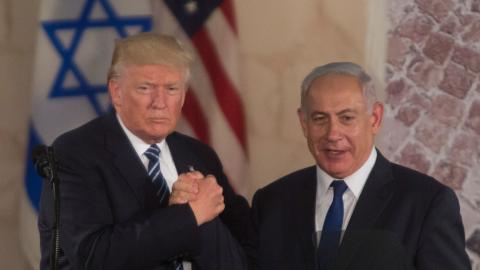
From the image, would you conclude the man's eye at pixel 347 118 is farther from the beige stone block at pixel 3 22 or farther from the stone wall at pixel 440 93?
the beige stone block at pixel 3 22

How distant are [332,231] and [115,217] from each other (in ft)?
1.83

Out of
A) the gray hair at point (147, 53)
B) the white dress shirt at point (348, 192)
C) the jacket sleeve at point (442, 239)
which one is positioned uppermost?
the gray hair at point (147, 53)

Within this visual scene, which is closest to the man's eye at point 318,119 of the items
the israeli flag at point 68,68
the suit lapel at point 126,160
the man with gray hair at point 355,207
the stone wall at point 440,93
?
the man with gray hair at point 355,207

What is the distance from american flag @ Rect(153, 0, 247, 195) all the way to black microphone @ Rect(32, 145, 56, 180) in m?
1.43

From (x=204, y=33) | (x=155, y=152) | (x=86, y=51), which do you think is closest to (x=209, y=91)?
(x=204, y=33)

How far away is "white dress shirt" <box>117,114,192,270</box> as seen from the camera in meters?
2.23

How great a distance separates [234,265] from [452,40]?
1.52m

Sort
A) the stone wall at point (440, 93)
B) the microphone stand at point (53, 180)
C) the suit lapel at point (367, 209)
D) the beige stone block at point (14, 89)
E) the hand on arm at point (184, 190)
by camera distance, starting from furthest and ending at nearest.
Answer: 1. the beige stone block at point (14, 89)
2. the stone wall at point (440, 93)
3. the suit lapel at point (367, 209)
4. the hand on arm at point (184, 190)
5. the microphone stand at point (53, 180)

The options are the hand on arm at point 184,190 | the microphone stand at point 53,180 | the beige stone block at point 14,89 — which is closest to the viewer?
the microphone stand at point 53,180

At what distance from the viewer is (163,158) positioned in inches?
90.2

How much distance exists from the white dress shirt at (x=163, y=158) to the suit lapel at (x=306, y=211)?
32 cm

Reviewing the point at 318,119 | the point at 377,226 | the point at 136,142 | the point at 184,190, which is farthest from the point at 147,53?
the point at 377,226

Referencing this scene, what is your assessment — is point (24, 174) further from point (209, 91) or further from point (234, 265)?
point (234, 265)

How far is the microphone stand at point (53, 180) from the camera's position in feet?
6.34
